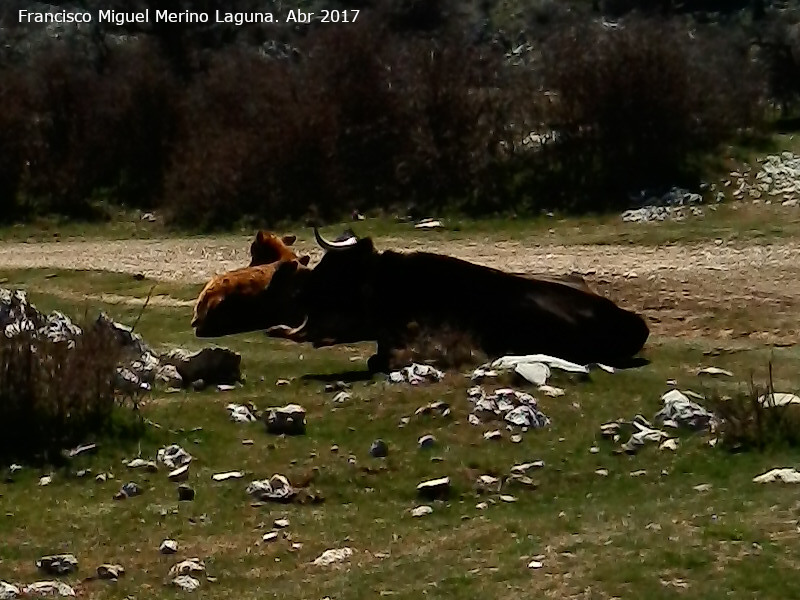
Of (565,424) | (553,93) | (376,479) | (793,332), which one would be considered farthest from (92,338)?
(553,93)

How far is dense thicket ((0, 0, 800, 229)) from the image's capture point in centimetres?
2839

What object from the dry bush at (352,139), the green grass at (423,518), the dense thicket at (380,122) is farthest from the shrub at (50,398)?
the dry bush at (352,139)

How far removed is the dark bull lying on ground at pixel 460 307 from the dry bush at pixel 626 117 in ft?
42.9

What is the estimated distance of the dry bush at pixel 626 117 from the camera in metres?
27.8

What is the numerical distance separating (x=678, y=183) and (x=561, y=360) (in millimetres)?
15363

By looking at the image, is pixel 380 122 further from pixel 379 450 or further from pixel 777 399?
pixel 379 450

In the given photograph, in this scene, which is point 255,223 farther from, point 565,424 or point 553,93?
point 565,424

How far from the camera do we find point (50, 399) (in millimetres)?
10461

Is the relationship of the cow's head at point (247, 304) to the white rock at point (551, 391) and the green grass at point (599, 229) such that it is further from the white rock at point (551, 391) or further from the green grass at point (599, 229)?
the green grass at point (599, 229)

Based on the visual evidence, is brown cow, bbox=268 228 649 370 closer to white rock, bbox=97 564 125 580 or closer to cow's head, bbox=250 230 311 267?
cow's head, bbox=250 230 311 267

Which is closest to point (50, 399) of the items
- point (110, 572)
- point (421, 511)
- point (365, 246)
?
point (110, 572)

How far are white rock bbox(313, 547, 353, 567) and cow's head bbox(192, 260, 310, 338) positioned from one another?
28.7 ft

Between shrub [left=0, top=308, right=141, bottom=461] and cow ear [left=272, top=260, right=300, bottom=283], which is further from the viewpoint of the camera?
cow ear [left=272, top=260, right=300, bottom=283]

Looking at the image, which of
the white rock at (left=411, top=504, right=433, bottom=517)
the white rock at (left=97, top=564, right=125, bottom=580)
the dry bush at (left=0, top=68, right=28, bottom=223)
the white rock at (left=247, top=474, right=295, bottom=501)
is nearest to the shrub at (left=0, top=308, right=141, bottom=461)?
the white rock at (left=247, top=474, right=295, bottom=501)
